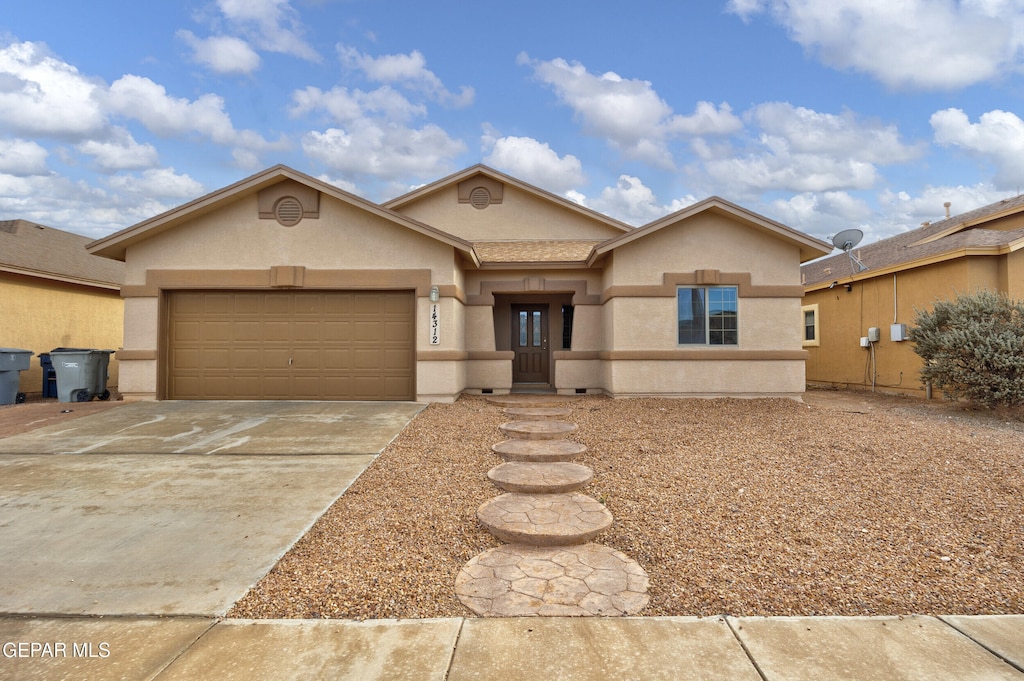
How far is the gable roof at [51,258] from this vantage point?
13.6 meters

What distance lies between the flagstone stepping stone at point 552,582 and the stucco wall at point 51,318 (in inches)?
535

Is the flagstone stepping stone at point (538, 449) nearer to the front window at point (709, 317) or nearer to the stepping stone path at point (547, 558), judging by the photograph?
the stepping stone path at point (547, 558)

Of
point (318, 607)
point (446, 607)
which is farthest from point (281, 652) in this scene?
point (446, 607)

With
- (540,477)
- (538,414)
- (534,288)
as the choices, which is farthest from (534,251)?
(540,477)

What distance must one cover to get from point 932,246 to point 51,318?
23821 millimetres

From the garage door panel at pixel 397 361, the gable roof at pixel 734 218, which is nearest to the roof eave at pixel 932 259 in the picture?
the gable roof at pixel 734 218

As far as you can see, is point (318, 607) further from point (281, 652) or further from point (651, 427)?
point (651, 427)

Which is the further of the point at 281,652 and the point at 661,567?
the point at 661,567

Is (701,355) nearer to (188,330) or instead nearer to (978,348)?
(978,348)

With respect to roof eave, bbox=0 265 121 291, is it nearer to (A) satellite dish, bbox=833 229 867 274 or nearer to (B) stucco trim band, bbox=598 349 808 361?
(B) stucco trim band, bbox=598 349 808 361

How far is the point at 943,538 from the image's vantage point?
4297 millimetres

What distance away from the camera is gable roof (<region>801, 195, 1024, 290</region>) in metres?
12.0

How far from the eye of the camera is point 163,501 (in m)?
5.26

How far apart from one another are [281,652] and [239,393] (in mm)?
9727
